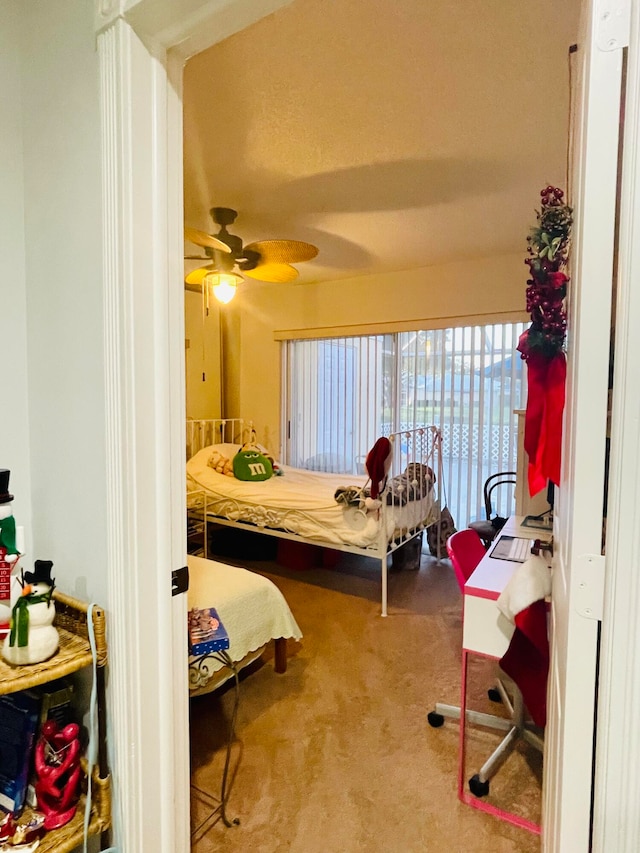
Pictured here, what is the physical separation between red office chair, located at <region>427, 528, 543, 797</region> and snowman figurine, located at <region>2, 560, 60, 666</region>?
1.39 meters

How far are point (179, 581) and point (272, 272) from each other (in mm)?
2499

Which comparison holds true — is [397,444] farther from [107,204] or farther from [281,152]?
[107,204]

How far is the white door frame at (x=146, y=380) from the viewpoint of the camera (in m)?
0.97

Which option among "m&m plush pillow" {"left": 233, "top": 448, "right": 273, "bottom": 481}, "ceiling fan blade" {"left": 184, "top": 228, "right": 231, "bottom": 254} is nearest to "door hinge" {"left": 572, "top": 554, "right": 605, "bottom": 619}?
"ceiling fan blade" {"left": 184, "top": 228, "right": 231, "bottom": 254}

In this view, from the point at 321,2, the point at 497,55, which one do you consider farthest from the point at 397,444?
the point at 321,2

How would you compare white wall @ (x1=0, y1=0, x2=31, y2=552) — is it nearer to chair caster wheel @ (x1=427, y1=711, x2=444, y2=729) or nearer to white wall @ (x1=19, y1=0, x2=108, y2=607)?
white wall @ (x1=19, y1=0, x2=108, y2=607)

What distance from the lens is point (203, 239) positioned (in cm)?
255

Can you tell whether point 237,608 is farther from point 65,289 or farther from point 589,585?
point 589,585

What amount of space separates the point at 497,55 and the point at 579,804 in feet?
6.73

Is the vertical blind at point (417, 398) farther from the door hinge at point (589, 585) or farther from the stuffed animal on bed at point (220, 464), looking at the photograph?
the door hinge at point (589, 585)

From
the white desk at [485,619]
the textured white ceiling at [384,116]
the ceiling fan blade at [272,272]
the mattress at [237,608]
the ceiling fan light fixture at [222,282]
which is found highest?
the textured white ceiling at [384,116]

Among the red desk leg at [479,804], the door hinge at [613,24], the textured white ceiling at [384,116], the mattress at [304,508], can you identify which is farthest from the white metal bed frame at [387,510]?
the door hinge at [613,24]

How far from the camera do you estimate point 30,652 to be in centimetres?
96

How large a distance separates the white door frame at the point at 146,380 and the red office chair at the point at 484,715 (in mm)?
1186
